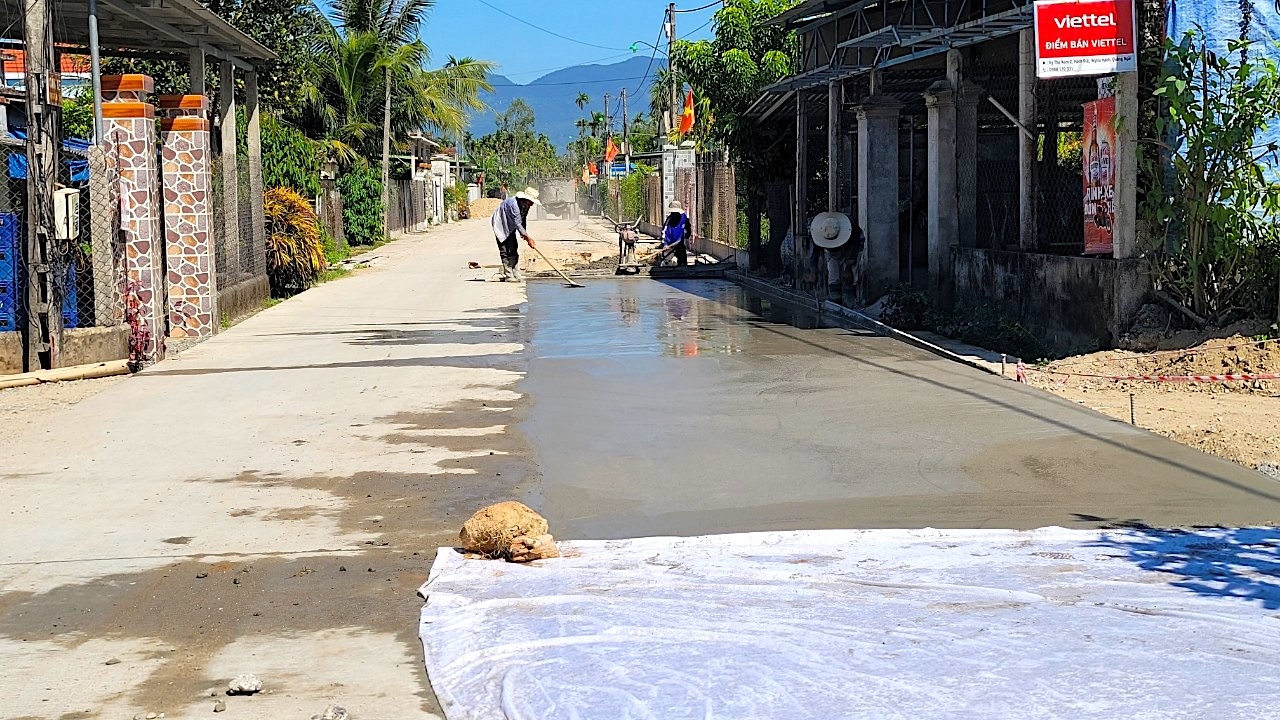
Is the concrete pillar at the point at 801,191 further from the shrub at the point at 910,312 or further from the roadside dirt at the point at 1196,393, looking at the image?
the roadside dirt at the point at 1196,393

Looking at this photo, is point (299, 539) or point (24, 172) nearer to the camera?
point (299, 539)

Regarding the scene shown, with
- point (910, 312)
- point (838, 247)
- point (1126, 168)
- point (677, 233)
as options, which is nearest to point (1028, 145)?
point (910, 312)

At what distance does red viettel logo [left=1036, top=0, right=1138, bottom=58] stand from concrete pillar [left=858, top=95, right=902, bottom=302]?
7551mm

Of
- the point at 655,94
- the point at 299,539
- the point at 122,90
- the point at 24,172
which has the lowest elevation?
the point at 299,539

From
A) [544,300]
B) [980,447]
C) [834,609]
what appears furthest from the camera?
[544,300]

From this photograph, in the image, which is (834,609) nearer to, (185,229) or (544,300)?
(185,229)

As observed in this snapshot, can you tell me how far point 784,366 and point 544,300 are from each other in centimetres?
949

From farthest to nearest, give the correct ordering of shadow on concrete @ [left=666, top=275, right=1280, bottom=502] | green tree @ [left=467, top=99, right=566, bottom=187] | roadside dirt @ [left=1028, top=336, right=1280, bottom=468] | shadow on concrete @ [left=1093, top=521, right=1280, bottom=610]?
1. green tree @ [left=467, top=99, right=566, bottom=187]
2. roadside dirt @ [left=1028, top=336, right=1280, bottom=468]
3. shadow on concrete @ [left=666, top=275, right=1280, bottom=502]
4. shadow on concrete @ [left=1093, top=521, right=1280, bottom=610]

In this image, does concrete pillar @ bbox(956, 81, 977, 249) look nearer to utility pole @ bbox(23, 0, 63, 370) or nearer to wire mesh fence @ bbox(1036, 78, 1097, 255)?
wire mesh fence @ bbox(1036, 78, 1097, 255)

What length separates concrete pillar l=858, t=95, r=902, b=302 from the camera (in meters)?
19.9

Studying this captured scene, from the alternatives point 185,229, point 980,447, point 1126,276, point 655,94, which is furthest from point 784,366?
point 655,94

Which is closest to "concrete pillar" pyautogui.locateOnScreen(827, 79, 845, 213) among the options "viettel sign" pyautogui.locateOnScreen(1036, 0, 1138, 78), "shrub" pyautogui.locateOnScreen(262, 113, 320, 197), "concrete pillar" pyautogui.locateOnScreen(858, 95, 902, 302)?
"concrete pillar" pyautogui.locateOnScreen(858, 95, 902, 302)

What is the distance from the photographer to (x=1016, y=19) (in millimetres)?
14445

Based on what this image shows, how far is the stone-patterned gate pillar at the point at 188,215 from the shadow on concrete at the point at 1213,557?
1282 cm
